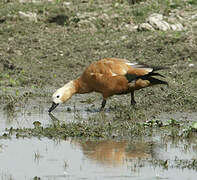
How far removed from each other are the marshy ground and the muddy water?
0.01m

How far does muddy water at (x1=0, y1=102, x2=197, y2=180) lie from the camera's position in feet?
23.4

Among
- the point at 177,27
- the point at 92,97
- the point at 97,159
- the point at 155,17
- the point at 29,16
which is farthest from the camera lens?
the point at 29,16

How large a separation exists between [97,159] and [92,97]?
5.03 m

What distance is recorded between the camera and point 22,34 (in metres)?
16.3

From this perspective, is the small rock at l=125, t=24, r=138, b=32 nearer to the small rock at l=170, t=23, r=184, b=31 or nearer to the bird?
the small rock at l=170, t=23, r=184, b=31

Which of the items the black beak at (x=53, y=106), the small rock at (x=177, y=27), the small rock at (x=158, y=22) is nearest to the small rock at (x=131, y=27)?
the small rock at (x=158, y=22)

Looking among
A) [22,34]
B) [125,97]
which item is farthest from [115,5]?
[125,97]

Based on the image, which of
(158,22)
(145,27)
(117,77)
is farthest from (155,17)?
(117,77)

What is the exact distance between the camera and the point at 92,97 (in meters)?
12.8

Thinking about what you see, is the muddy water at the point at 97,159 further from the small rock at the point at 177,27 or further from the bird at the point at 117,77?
the small rock at the point at 177,27

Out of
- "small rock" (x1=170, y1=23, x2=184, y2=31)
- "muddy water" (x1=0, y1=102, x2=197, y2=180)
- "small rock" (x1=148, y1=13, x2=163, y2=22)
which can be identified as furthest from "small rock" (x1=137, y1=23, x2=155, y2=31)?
"muddy water" (x1=0, y1=102, x2=197, y2=180)

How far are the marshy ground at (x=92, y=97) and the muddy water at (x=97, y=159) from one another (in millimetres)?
12

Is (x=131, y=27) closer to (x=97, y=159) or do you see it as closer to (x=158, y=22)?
(x=158, y=22)

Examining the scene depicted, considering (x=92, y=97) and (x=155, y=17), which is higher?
(x=155, y=17)
